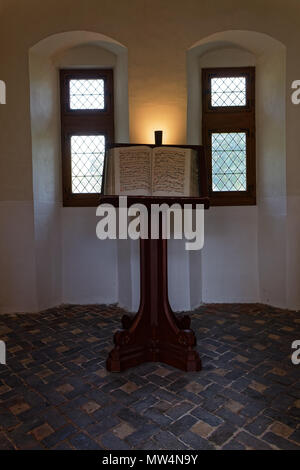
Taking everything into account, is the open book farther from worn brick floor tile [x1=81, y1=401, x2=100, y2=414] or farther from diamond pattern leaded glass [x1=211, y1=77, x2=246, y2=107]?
diamond pattern leaded glass [x1=211, y1=77, x2=246, y2=107]

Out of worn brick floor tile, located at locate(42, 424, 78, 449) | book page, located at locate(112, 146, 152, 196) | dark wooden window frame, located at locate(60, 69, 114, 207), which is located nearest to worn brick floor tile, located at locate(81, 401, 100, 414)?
worn brick floor tile, located at locate(42, 424, 78, 449)

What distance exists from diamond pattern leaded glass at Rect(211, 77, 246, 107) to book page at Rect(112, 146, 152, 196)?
2418 mm

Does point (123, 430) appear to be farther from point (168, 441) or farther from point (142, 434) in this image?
point (168, 441)

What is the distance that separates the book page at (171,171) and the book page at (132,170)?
6cm

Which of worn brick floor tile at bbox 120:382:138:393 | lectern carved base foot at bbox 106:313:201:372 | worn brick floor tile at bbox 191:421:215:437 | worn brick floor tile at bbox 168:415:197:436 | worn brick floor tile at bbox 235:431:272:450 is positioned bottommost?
worn brick floor tile at bbox 235:431:272:450

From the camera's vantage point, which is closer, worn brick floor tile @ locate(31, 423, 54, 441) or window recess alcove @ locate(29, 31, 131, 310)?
worn brick floor tile @ locate(31, 423, 54, 441)

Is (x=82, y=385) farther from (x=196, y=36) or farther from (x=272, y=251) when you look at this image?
(x=196, y=36)

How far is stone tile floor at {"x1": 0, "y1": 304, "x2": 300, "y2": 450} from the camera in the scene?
202 centimetres

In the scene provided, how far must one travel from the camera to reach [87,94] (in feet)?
16.0

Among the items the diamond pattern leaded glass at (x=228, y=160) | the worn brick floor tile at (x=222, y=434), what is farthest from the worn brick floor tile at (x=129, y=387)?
the diamond pattern leaded glass at (x=228, y=160)

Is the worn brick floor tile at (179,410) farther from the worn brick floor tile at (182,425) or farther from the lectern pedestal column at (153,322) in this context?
the lectern pedestal column at (153,322)

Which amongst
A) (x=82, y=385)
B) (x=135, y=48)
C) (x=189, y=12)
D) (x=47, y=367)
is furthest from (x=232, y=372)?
(x=189, y=12)

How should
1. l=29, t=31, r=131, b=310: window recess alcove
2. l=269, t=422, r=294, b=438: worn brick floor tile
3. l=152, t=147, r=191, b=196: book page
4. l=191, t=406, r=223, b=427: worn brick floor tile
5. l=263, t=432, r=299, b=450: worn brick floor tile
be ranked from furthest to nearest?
l=29, t=31, r=131, b=310: window recess alcove, l=152, t=147, r=191, b=196: book page, l=191, t=406, r=223, b=427: worn brick floor tile, l=269, t=422, r=294, b=438: worn brick floor tile, l=263, t=432, r=299, b=450: worn brick floor tile
